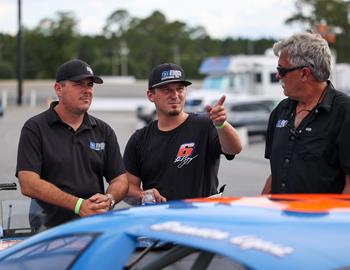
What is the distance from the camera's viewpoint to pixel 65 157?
4141 mm

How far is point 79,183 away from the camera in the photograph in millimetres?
4160

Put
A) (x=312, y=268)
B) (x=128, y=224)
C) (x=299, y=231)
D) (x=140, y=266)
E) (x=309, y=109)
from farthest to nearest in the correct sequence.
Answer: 1. (x=309, y=109)
2. (x=140, y=266)
3. (x=128, y=224)
4. (x=299, y=231)
5. (x=312, y=268)

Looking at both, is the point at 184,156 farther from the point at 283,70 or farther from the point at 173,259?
the point at 173,259

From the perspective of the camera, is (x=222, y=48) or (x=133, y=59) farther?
(x=222, y=48)

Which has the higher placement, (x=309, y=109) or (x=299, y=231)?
(x=309, y=109)

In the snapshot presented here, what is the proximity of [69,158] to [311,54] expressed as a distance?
1.58 m

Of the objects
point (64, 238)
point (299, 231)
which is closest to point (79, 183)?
point (64, 238)

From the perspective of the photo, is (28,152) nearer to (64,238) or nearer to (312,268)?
(64,238)

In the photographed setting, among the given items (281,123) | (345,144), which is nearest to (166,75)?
(281,123)

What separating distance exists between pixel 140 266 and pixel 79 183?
71.5 inches

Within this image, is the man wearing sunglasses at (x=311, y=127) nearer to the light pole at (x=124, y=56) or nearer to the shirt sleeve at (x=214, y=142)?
the shirt sleeve at (x=214, y=142)

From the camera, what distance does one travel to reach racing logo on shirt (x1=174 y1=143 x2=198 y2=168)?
4203 mm

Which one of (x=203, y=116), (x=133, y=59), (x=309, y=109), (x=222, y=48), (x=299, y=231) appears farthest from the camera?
(x=222, y=48)

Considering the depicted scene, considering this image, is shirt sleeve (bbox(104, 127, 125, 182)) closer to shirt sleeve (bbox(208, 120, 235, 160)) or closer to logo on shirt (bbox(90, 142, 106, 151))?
logo on shirt (bbox(90, 142, 106, 151))
